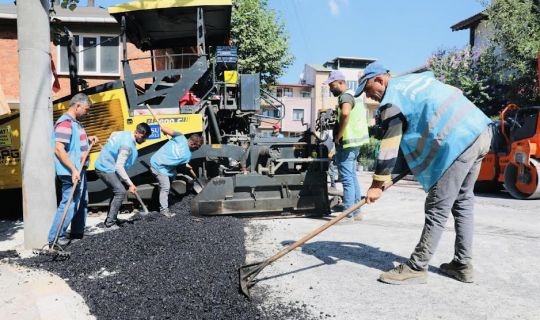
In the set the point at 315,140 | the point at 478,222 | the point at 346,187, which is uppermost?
the point at 315,140

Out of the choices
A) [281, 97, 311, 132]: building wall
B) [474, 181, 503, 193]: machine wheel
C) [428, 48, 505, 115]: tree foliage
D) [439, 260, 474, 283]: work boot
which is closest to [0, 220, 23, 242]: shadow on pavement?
[439, 260, 474, 283]: work boot

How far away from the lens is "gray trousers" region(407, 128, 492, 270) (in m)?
3.16

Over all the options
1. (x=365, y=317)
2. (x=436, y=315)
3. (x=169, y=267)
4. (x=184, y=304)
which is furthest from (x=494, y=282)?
(x=169, y=267)

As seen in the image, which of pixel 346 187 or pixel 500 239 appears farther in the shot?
pixel 346 187

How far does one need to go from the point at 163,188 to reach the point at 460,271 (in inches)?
151

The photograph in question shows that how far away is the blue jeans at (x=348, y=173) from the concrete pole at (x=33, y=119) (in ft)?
10.7

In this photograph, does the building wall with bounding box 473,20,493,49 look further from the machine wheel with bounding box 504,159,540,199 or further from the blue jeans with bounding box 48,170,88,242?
the blue jeans with bounding box 48,170,88,242

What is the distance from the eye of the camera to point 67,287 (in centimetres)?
330

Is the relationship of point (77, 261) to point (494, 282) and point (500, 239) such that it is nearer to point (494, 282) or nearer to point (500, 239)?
point (494, 282)

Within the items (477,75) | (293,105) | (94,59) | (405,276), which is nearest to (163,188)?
(405,276)

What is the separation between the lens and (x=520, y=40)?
49.1ft

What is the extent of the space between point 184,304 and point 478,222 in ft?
14.4

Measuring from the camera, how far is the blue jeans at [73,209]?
171 inches

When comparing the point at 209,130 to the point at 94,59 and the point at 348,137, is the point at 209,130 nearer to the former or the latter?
the point at 348,137
